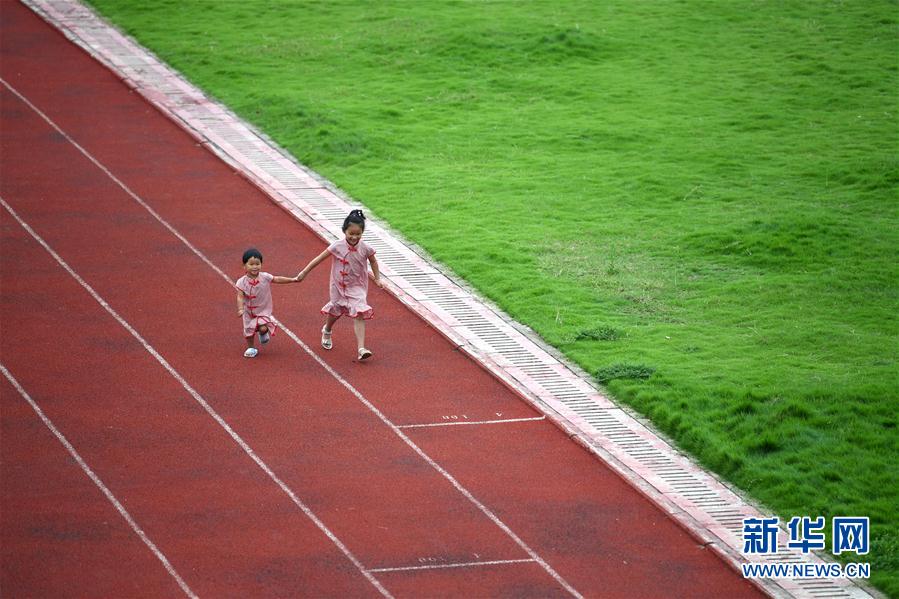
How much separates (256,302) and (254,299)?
0.13 ft

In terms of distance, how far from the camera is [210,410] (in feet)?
47.6

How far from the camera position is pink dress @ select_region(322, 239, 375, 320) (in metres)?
15.6

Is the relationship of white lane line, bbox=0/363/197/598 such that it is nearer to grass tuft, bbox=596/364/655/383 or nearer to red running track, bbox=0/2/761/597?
red running track, bbox=0/2/761/597

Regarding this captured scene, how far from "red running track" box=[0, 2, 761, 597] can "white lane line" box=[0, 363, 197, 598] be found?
34 millimetres

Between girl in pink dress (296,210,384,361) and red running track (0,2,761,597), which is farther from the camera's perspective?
girl in pink dress (296,210,384,361)

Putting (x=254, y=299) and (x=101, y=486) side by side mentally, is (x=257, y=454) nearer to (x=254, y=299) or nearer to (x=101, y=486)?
(x=101, y=486)

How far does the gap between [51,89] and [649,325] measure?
1299cm

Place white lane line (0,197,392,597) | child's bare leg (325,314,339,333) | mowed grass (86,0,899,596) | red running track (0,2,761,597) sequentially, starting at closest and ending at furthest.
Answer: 1. red running track (0,2,761,597)
2. white lane line (0,197,392,597)
3. mowed grass (86,0,899,596)
4. child's bare leg (325,314,339,333)

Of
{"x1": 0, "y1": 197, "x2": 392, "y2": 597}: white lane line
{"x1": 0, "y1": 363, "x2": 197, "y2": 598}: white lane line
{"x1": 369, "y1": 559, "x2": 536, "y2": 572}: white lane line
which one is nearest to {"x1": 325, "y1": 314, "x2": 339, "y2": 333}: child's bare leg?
{"x1": 0, "y1": 197, "x2": 392, "y2": 597}: white lane line

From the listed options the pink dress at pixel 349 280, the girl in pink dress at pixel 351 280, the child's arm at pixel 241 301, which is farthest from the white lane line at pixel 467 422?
the child's arm at pixel 241 301

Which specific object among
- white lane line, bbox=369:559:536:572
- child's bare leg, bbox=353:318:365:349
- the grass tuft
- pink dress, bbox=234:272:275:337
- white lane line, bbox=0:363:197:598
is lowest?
white lane line, bbox=369:559:536:572

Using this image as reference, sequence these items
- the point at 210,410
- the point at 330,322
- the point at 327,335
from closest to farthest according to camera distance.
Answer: the point at 210,410, the point at 330,322, the point at 327,335

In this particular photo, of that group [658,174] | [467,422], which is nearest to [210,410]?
[467,422]

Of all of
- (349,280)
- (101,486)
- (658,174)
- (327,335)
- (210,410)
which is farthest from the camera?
(658,174)
